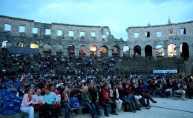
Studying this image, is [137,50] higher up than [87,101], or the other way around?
[137,50]

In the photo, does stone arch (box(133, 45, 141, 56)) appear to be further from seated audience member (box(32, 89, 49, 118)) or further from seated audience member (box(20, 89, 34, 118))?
seated audience member (box(20, 89, 34, 118))

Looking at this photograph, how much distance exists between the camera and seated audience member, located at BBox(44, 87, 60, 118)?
8484 millimetres

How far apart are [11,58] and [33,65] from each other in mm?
3963

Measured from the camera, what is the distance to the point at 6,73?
2525 cm

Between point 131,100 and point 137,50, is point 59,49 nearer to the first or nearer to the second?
point 137,50

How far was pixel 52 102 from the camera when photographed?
8773mm

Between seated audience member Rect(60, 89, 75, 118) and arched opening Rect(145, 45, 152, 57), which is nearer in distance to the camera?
seated audience member Rect(60, 89, 75, 118)

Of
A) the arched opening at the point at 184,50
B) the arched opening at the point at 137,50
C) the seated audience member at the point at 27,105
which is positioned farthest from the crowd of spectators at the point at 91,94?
the arched opening at the point at 137,50

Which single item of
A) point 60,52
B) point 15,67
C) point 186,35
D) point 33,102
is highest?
point 186,35

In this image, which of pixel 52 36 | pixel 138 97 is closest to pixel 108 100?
pixel 138 97

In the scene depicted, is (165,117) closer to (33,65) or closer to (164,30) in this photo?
(33,65)

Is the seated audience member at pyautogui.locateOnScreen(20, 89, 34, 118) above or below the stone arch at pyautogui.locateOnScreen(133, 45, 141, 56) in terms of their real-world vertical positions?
below

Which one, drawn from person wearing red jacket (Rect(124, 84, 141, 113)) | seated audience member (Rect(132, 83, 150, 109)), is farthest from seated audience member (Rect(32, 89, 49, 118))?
seated audience member (Rect(132, 83, 150, 109))

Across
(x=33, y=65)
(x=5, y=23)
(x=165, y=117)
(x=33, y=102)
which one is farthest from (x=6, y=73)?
→ (x=165, y=117)
